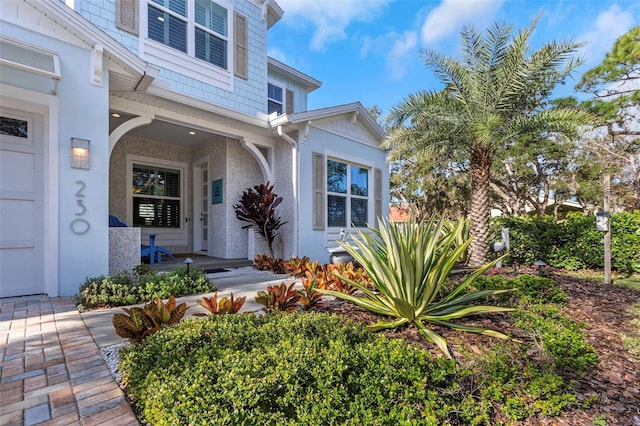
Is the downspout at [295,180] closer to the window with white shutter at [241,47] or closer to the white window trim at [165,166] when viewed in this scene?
the window with white shutter at [241,47]

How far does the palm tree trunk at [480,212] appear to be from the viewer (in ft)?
21.7

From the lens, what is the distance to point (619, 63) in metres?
11.2

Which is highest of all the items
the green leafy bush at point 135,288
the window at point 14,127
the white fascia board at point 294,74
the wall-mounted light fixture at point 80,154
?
the white fascia board at point 294,74

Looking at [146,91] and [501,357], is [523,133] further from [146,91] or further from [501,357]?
[146,91]

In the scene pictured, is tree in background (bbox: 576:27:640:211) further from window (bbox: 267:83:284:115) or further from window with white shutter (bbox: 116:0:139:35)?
window with white shutter (bbox: 116:0:139:35)

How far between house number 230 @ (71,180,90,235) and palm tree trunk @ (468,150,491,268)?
6.89m

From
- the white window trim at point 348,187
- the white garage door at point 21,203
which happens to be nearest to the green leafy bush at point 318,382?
the white garage door at point 21,203

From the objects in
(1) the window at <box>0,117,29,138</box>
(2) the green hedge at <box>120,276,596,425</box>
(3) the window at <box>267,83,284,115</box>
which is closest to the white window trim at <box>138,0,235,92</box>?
(3) the window at <box>267,83,284,115</box>

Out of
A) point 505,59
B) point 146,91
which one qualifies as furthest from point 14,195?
point 505,59

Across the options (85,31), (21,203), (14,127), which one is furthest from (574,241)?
(14,127)

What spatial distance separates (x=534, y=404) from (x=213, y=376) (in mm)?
1929

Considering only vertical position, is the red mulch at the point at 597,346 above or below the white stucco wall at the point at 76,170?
below

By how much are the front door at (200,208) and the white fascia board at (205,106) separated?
2469 millimetres

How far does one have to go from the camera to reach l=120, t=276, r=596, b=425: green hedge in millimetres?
1622
